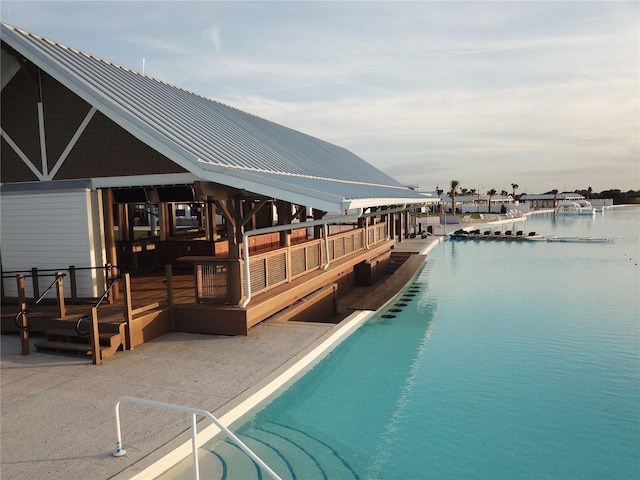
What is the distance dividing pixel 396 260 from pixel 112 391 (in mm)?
19994

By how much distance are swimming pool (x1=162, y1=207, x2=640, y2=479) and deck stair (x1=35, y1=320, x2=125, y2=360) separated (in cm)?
375

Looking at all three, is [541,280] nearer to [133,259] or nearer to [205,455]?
[133,259]

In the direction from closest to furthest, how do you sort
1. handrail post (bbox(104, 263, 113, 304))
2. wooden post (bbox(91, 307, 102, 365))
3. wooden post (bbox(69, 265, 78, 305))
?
1. wooden post (bbox(91, 307, 102, 365))
2. wooden post (bbox(69, 265, 78, 305))
3. handrail post (bbox(104, 263, 113, 304))

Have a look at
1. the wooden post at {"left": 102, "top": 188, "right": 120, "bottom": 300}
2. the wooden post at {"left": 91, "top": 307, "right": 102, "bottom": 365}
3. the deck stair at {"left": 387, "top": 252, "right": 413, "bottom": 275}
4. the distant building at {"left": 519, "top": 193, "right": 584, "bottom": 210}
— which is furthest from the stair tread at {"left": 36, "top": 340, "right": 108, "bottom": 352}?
the distant building at {"left": 519, "top": 193, "right": 584, "bottom": 210}

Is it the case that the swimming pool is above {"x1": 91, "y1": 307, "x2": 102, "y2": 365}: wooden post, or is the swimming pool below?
below

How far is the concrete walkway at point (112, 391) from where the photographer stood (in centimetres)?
526

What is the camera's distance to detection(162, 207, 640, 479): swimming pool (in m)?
5.88

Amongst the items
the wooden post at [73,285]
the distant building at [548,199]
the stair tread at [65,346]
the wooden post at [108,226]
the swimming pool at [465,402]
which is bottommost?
the swimming pool at [465,402]

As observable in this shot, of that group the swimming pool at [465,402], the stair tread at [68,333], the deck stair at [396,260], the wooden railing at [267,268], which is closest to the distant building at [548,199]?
the deck stair at [396,260]

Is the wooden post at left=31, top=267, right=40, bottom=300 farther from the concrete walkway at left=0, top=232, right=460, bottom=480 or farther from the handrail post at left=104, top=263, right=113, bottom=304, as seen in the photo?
the handrail post at left=104, top=263, right=113, bottom=304

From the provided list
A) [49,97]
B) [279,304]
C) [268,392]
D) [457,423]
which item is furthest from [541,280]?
[49,97]

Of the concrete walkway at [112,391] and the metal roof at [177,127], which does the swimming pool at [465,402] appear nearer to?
the concrete walkway at [112,391]

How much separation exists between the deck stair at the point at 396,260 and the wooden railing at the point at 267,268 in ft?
28.0

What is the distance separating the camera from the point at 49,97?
10758 millimetres
